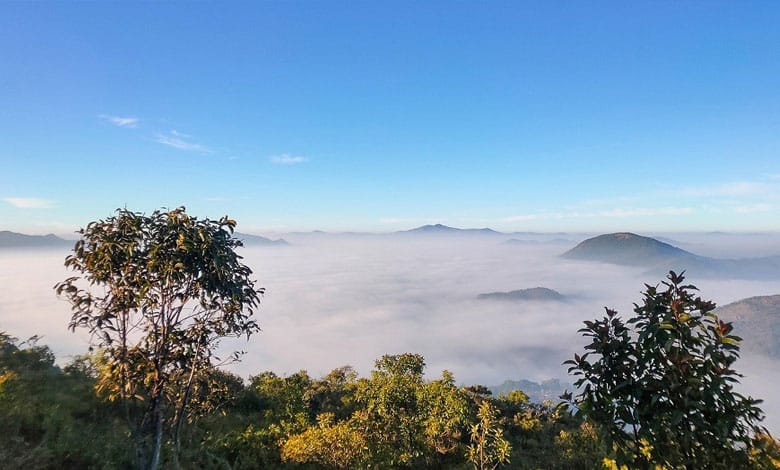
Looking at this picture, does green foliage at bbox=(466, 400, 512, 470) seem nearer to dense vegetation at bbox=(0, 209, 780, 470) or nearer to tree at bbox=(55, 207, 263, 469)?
dense vegetation at bbox=(0, 209, 780, 470)

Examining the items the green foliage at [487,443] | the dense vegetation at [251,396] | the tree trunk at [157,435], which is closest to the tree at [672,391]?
the dense vegetation at [251,396]

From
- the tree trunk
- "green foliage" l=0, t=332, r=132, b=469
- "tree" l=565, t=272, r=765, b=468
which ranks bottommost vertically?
"green foliage" l=0, t=332, r=132, b=469

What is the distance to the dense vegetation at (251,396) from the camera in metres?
3.74

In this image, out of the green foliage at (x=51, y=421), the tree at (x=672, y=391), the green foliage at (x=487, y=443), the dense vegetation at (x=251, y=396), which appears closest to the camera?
the tree at (x=672, y=391)

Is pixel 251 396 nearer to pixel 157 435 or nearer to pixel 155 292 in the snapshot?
pixel 157 435

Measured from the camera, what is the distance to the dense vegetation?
3.74 meters

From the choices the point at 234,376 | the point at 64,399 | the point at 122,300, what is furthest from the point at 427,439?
the point at 234,376

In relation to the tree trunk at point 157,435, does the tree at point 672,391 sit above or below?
above

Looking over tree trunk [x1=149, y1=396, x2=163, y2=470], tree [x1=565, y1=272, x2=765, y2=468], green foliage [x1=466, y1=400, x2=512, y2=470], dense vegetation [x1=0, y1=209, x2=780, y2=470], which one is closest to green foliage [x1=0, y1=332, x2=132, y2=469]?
dense vegetation [x1=0, y1=209, x2=780, y2=470]

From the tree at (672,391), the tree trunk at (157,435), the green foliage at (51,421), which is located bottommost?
the green foliage at (51,421)

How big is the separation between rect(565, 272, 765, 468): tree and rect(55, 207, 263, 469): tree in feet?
21.6

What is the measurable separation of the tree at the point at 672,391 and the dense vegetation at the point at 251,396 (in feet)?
0.05

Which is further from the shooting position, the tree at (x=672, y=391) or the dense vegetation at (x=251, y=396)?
the dense vegetation at (x=251, y=396)

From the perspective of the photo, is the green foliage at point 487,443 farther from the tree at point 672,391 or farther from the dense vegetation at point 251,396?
the tree at point 672,391
